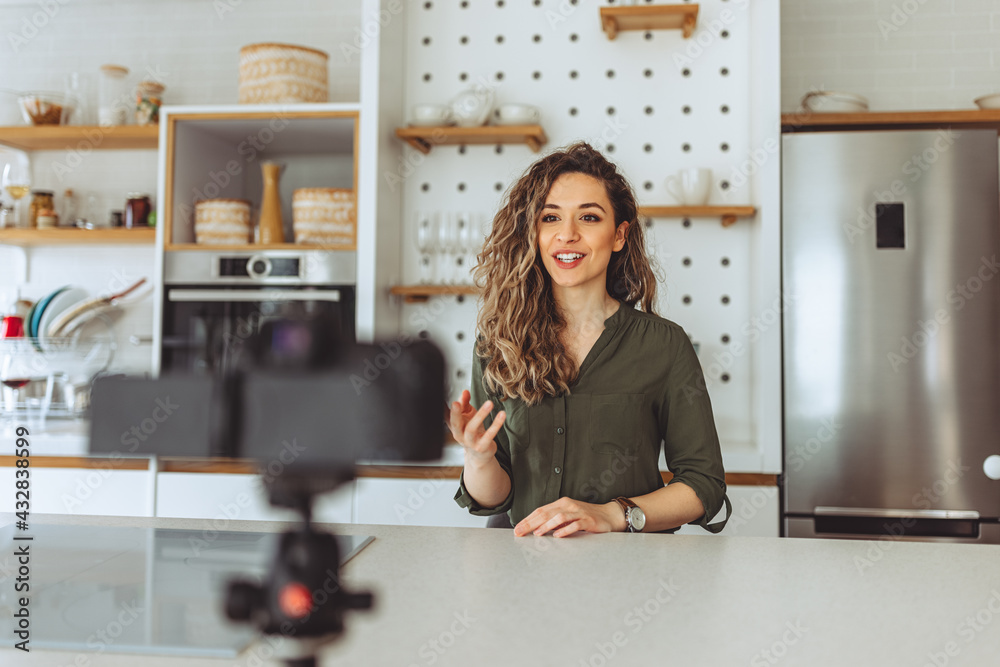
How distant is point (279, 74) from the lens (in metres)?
2.59

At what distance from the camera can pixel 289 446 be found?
365 millimetres

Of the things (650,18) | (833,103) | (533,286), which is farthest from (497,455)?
(833,103)

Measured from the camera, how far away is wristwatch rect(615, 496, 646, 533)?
4.47ft

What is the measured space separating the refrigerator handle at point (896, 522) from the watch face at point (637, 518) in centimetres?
119

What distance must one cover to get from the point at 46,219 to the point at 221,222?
90 cm

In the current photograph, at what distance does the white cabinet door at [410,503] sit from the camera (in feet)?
7.71

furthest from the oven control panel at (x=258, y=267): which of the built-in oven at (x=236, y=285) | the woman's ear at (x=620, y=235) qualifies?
the woman's ear at (x=620, y=235)

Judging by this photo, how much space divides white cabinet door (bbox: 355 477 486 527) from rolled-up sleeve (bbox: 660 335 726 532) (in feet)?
3.09

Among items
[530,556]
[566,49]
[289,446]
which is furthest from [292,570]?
[566,49]

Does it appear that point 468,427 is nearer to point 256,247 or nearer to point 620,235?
point 620,235

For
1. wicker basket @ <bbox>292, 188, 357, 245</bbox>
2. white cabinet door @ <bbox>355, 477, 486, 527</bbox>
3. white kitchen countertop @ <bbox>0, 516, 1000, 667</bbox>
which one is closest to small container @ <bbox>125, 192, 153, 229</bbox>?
wicker basket @ <bbox>292, 188, 357, 245</bbox>

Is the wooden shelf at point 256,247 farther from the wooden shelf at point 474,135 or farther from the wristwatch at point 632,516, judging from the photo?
the wristwatch at point 632,516

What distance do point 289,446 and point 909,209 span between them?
2415 millimetres

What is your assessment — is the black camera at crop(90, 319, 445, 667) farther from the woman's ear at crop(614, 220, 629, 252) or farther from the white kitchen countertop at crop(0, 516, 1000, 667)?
the woman's ear at crop(614, 220, 629, 252)
